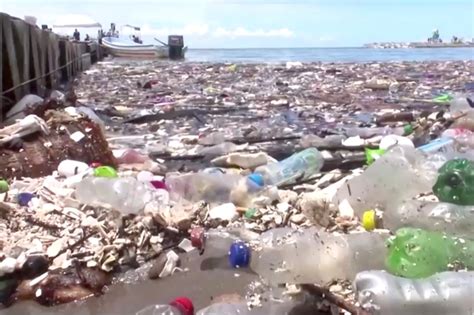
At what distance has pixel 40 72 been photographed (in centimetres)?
998

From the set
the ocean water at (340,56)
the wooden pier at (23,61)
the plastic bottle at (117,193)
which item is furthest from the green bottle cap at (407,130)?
the ocean water at (340,56)

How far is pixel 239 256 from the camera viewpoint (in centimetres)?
326

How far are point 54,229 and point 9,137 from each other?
5.13 feet

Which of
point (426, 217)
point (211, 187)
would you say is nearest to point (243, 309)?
point (426, 217)

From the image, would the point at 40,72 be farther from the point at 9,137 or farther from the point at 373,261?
the point at 373,261

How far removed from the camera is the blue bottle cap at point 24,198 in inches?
160

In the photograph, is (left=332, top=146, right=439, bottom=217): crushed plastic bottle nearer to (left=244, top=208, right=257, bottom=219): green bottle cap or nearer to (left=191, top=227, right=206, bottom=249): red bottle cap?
(left=244, top=208, right=257, bottom=219): green bottle cap

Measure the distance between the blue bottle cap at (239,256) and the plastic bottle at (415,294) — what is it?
764mm

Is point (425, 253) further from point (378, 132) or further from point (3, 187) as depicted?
point (378, 132)

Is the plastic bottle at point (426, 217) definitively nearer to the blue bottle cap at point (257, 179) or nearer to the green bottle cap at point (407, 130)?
the blue bottle cap at point (257, 179)

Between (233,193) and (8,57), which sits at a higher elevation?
(8,57)

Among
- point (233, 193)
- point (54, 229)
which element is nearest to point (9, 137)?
point (54, 229)

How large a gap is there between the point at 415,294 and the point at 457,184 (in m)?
1.36

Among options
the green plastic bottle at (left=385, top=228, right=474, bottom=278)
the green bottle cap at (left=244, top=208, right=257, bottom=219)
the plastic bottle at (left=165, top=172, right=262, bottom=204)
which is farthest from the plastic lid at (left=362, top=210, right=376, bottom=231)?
the plastic bottle at (left=165, top=172, right=262, bottom=204)
